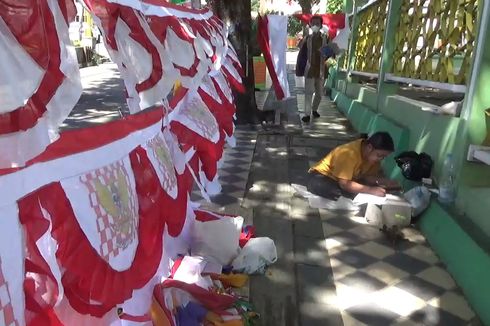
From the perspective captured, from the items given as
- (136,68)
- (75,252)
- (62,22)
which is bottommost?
(75,252)

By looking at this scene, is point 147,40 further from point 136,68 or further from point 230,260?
point 230,260

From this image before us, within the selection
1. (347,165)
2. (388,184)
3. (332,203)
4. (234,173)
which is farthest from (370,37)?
(332,203)

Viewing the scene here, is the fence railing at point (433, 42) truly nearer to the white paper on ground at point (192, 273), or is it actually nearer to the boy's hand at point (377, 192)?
the boy's hand at point (377, 192)

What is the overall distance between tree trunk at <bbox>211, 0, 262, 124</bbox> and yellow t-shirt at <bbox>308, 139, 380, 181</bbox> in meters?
4.26

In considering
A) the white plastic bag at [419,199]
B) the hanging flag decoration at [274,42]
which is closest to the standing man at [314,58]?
the hanging flag decoration at [274,42]

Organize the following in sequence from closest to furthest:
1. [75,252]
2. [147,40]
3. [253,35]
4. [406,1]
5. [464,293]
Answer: [75,252]
[147,40]
[464,293]
[406,1]
[253,35]

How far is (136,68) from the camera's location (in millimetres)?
2320

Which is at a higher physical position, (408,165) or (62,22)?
(62,22)

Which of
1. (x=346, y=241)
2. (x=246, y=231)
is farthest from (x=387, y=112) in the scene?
(x=246, y=231)

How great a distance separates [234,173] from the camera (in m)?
6.03

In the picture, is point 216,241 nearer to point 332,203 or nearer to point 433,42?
point 332,203

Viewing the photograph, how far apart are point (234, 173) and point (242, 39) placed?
3620 mm

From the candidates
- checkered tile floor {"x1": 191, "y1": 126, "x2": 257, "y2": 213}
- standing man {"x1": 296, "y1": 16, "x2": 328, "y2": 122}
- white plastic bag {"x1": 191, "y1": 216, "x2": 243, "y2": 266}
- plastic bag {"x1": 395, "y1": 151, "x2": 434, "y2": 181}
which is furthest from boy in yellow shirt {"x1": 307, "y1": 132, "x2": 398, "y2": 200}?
standing man {"x1": 296, "y1": 16, "x2": 328, "y2": 122}

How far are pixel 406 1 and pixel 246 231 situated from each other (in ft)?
13.5
